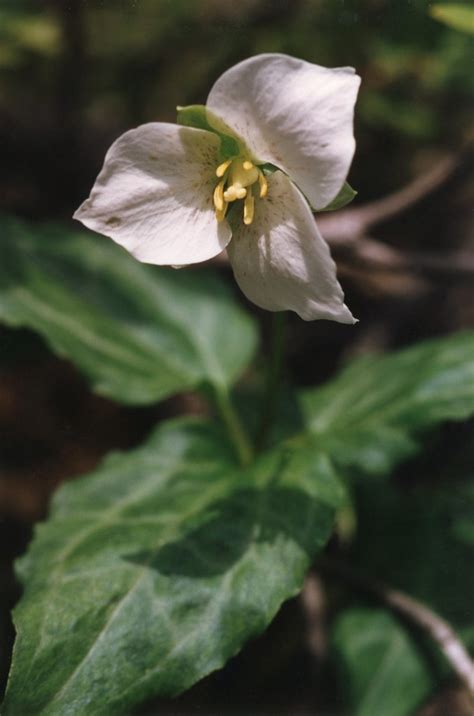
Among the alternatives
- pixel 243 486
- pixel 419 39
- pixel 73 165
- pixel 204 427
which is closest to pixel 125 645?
pixel 243 486

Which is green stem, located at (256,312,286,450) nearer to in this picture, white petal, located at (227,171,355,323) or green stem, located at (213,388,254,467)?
green stem, located at (213,388,254,467)

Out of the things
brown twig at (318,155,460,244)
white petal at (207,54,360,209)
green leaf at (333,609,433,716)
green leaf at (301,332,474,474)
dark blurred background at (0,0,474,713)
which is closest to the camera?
white petal at (207,54,360,209)

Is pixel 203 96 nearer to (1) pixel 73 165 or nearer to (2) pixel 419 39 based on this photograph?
(1) pixel 73 165

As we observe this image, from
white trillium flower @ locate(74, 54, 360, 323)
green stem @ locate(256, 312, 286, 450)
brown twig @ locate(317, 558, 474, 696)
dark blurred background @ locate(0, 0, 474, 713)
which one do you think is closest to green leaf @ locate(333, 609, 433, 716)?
brown twig @ locate(317, 558, 474, 696)

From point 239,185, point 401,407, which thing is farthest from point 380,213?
point 239,185

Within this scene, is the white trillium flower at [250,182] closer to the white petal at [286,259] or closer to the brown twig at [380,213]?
the white petal at [286,259]

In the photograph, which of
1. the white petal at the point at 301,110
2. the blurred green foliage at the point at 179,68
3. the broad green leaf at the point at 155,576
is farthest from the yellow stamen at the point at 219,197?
the blurred green foliage at the point at 179,68

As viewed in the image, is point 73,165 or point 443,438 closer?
point 443,438
